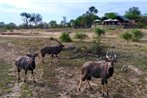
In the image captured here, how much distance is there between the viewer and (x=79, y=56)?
1151 inches

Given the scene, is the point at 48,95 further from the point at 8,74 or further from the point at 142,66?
the point at 142,66

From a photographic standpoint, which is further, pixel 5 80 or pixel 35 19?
pixel 35 19

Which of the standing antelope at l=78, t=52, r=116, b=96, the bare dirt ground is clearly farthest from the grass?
the standing antelope at l=78, t=52, r=116, b=96

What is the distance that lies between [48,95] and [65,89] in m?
1.30

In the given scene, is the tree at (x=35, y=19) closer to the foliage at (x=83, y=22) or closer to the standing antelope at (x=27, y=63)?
the foliage at (x=83, y=22)

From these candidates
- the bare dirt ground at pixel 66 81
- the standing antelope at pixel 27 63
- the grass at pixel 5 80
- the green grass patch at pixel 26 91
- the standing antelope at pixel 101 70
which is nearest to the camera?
the standing antelope at pixel 101 70

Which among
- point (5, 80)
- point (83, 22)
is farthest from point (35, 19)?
point (5, 80)

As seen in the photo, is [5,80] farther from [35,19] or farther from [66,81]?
[35,19]

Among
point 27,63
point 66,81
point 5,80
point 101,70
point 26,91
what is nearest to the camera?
point 101,70

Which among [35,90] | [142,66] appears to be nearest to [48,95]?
[35,90]

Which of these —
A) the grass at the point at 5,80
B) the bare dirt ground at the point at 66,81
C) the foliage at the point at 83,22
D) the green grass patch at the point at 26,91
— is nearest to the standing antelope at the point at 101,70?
the bare dirt ground at the point at 66,81

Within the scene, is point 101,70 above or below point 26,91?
above

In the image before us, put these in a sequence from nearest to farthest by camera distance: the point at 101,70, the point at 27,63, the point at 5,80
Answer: the point at 101,70 → the point at 27,63 → the point at 5,80

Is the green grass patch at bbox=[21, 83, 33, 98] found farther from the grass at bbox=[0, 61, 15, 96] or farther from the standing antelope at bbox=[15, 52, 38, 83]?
the standing antelope at bbox=[15, 52, 38, 83]
